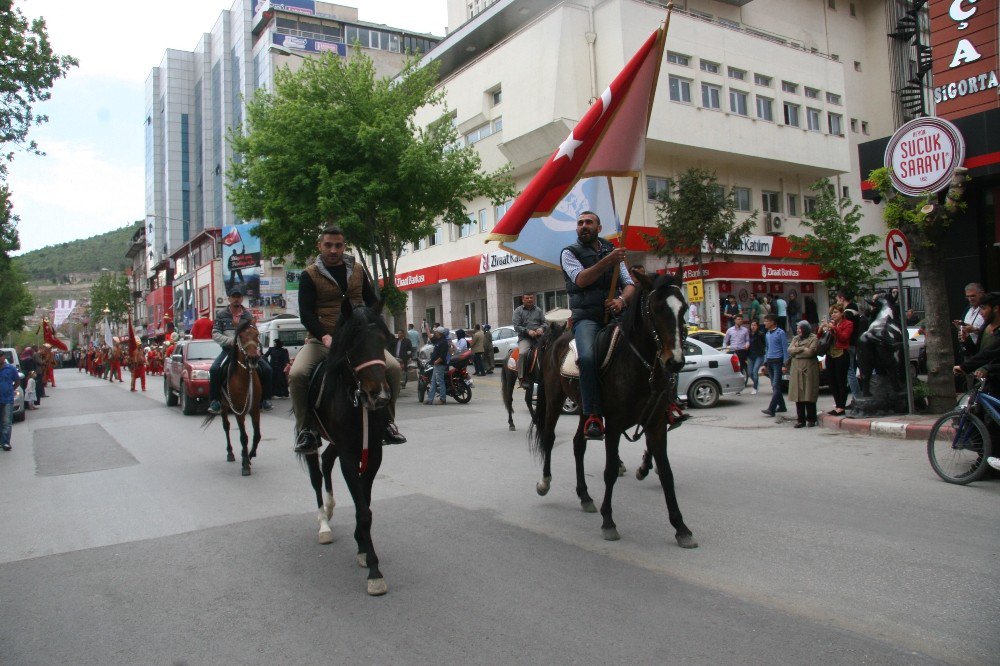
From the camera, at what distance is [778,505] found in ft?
21.3

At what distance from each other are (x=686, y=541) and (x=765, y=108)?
114ft

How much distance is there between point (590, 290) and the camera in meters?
6.36

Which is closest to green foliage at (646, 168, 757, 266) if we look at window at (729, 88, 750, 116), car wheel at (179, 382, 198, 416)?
window at (729, 88, 750, 116)

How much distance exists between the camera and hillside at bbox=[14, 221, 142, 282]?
164 metres

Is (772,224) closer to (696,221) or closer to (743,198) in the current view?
(743,198)

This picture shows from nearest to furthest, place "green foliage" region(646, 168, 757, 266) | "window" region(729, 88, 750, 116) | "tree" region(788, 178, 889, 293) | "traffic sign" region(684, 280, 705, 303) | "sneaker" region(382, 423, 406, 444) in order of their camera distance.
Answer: "sneaker" region(382, 423, 406, 444) → "tree" region(788, 178, 889, 293) → "traffic sign" region(684, 280, 705, 303) → "green foliage" region(646, 168, 757, 266) → "window" region(729, 88, 750, 116)

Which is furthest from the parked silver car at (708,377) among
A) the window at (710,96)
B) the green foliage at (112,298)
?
the green foliage at (112,298)

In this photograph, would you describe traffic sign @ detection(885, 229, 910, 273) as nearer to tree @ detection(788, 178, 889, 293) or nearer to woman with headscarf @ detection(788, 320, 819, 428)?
woman with headscarf @ detection(788, 320, 819, 428)

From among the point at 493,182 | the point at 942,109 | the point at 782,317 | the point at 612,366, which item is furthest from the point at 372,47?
the point at 612,366

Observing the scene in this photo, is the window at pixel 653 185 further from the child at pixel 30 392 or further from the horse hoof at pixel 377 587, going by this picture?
the horse hoof at pixel 377 587

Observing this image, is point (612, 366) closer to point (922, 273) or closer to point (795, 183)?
point (922, 273)

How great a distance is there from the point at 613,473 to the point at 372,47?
8242 centimetres

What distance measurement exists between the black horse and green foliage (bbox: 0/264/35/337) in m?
51.0

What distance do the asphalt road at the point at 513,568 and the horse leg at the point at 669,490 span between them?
0.17 meters
